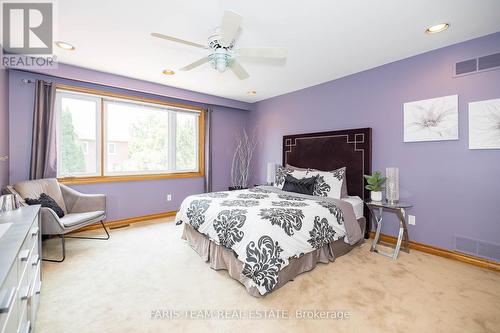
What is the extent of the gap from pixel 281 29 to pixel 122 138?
329 cm

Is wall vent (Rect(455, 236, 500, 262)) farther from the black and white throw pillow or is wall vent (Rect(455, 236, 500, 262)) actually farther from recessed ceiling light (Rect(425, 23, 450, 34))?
recessed ceiling light (Rect(425, 23, 450, 34))

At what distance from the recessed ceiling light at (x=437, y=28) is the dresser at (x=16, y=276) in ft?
12.1

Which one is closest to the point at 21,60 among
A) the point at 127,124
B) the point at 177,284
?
the point at 127,124

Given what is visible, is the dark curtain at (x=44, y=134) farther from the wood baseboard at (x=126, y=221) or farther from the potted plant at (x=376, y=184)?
the potted plant at (x=376, y=184)

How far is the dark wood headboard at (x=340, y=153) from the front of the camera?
3475mm

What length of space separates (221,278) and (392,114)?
3097 millimetres

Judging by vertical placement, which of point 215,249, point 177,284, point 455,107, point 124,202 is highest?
point 455,107

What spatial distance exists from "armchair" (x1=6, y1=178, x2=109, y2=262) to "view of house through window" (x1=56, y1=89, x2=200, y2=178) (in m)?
0.45

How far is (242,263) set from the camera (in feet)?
7.11

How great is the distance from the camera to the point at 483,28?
237 cm

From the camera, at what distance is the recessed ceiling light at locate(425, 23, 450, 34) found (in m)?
2.30

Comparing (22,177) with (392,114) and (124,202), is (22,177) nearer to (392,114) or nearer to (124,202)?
(124,202)

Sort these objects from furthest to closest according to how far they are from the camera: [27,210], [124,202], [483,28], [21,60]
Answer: [124,202] < [21,60] < [483,28] < [27,210]

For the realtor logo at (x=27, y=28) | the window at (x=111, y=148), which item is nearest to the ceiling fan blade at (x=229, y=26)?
the realtor logo at (x=27, y=28)
